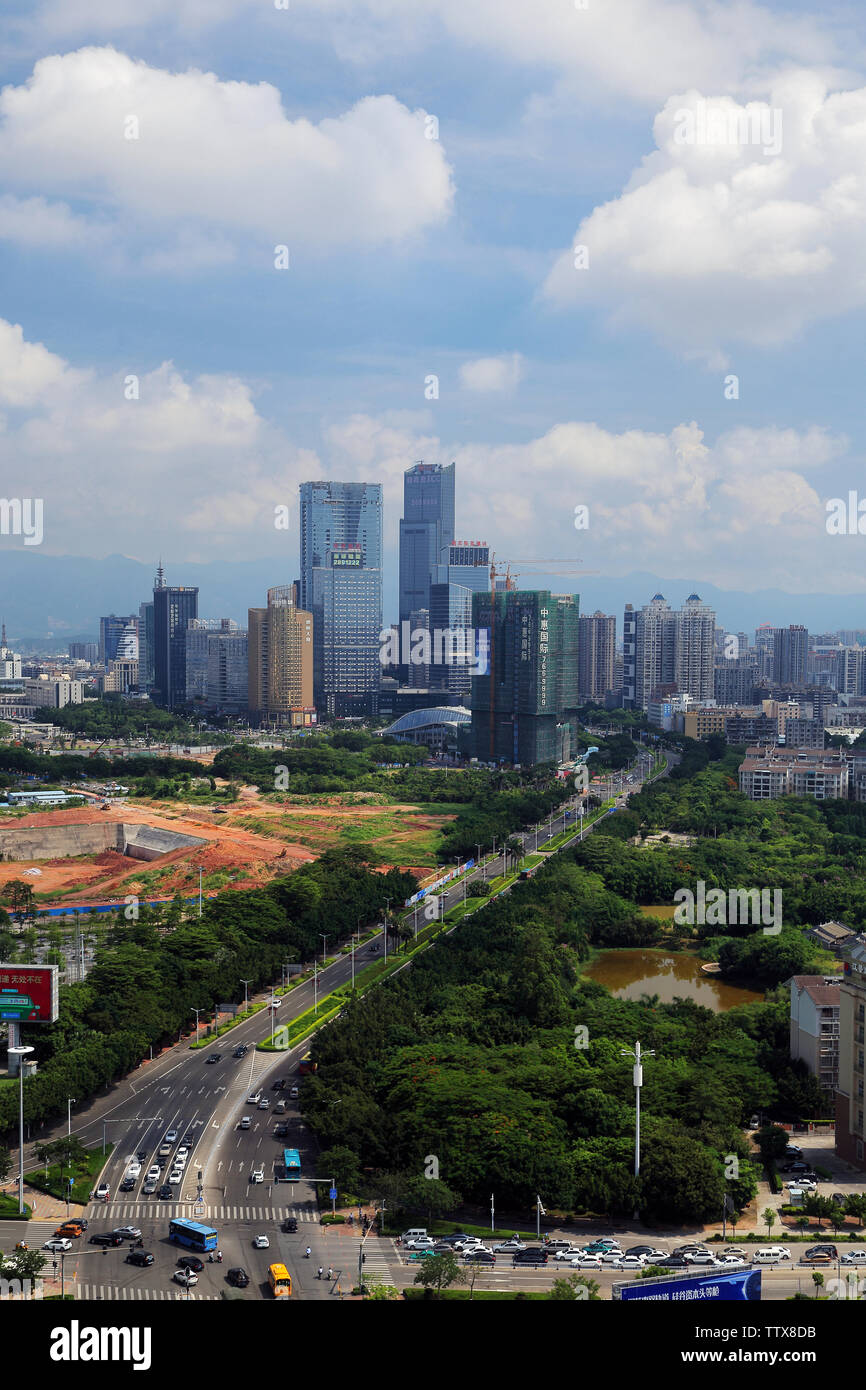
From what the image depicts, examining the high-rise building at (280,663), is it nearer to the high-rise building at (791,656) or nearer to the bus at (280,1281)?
the high-rise building at (791,656)

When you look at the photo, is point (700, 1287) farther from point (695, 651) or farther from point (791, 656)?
point (791, 656)

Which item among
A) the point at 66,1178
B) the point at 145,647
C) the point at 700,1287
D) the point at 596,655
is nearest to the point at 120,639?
the point at 145,647

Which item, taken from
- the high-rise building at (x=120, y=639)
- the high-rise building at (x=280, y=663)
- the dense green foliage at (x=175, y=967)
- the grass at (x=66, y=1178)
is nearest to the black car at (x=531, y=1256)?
the grass at (x=66, y=1178)

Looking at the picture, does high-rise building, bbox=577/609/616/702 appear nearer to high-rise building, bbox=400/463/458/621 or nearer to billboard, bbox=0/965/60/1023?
high-rise building, bbox=400/463/458/621

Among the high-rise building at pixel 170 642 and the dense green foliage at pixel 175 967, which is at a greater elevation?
the high-rise building at pixel 170 642

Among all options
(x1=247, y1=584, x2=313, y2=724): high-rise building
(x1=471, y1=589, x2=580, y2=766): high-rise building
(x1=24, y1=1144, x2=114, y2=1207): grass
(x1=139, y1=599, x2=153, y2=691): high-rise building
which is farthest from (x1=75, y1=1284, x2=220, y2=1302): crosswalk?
(x1=139, y1=599, x2=153, y2=691): high-rise building
